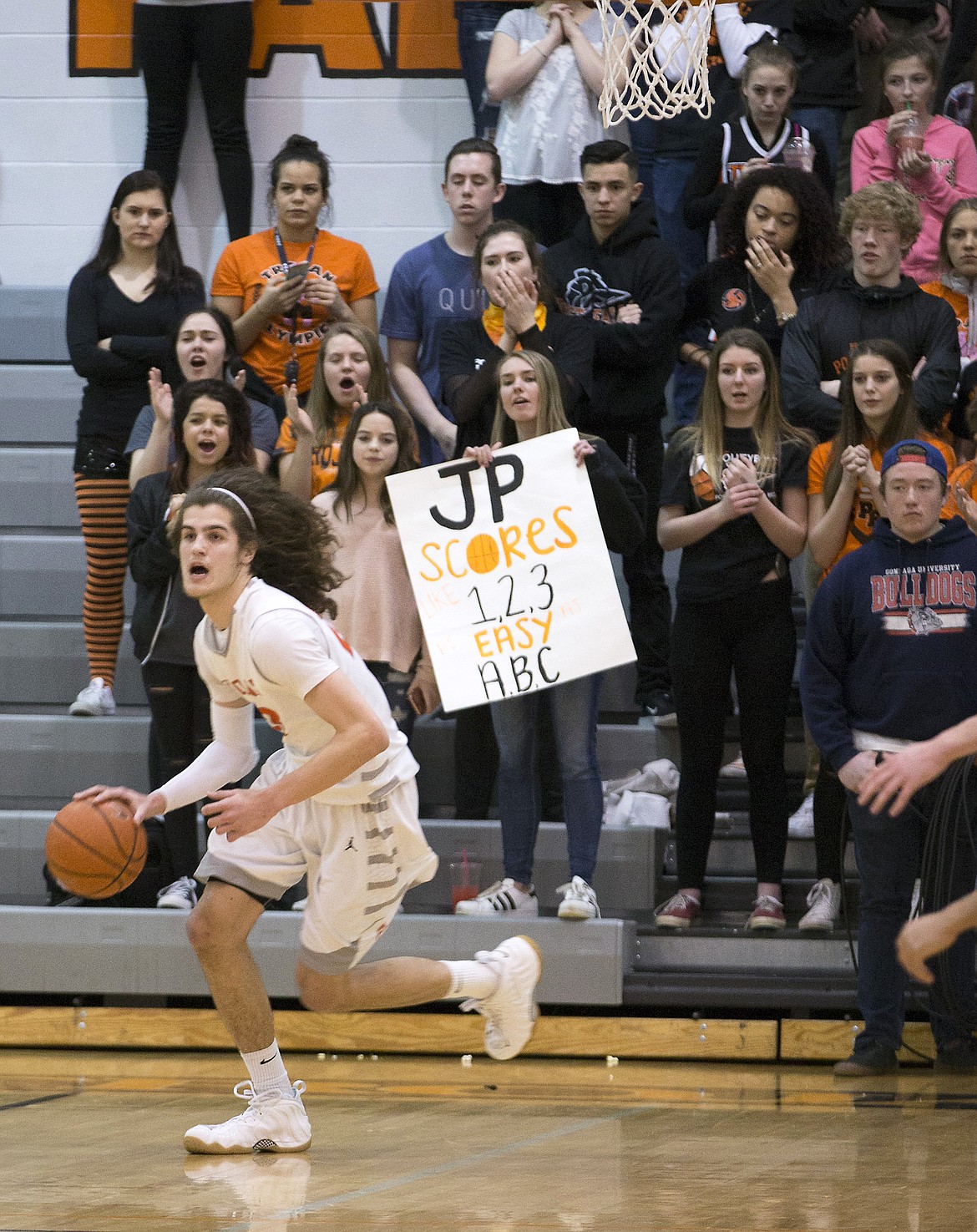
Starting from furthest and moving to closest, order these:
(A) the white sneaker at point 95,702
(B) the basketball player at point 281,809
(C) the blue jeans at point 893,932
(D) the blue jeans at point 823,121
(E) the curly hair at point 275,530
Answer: (D) the blue jeans at point 823,121 < (A) the white sneaker at point 95,702 < (C) the blue jeans at point 893,932 < (E) the curly hair at point 275,530 < (B) the basketball player at point 281,809

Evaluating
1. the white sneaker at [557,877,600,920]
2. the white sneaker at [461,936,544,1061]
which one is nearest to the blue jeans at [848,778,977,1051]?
the white sneaker at [557,877,600,920]

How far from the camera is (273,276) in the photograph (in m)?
7.69

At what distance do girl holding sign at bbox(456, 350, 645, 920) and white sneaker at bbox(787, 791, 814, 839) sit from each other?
952 millimetres

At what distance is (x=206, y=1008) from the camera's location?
22.4 feet

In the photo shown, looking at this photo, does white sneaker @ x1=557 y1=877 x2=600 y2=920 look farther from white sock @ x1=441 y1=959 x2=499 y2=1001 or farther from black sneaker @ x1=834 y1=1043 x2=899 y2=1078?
white sock @ x1=441 y1=959 x2=499 y2=1001

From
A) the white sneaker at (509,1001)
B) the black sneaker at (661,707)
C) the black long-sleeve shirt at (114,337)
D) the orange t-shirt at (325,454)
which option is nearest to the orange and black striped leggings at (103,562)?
the black long-sleeve shirt at (114,337)

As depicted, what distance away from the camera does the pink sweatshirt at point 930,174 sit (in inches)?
306

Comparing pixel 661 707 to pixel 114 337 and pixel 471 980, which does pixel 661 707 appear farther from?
pixel 114 337

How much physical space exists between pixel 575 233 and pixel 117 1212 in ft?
16.1

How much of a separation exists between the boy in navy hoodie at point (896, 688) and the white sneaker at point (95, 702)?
3161 millimetres

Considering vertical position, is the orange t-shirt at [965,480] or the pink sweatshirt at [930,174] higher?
the pink sweatshirt at [930,174]

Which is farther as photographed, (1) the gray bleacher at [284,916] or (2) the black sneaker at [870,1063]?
(1) the gray bleacher at [284,916]

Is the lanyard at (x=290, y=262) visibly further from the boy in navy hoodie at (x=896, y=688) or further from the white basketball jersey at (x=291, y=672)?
the white basketball jersey at (x=291, y=672)

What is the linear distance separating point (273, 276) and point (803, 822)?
3283mm
